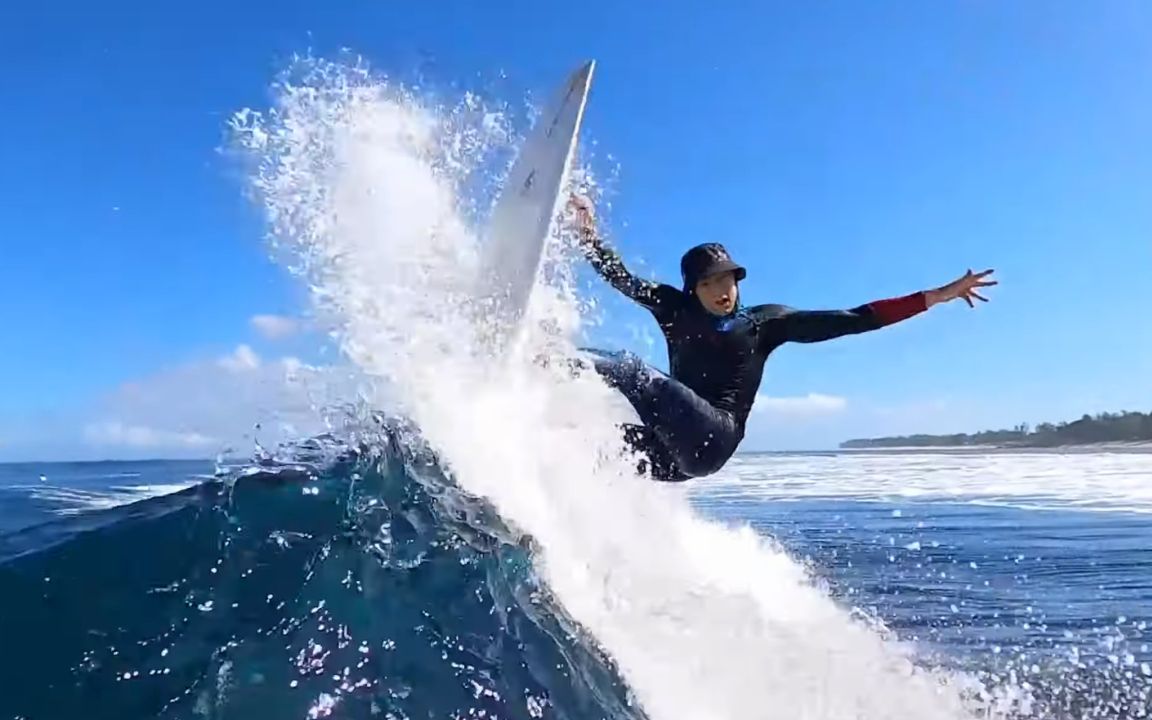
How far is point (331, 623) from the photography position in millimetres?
3912

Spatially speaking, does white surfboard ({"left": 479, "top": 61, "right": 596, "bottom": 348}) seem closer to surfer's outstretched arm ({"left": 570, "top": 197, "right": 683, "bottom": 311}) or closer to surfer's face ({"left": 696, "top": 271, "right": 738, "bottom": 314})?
surfer's outstretched arm ({"left": 570, "top": 197, "right": 683, "bottom": 311})

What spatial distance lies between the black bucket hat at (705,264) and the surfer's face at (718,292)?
0.13 ft

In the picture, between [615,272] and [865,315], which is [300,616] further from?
[865,315]

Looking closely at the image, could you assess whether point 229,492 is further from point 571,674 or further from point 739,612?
point 739,612

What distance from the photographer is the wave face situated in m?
3.48

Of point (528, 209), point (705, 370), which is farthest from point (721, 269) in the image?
point (528, 209)

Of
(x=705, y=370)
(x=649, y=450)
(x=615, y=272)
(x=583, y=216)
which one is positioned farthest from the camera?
(x=583, y=216)

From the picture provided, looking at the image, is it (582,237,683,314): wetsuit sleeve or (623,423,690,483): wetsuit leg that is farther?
(582,237,683,314): wetsuit sleeve

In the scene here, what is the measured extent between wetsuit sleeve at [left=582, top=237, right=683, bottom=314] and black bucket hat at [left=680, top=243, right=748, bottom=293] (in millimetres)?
170

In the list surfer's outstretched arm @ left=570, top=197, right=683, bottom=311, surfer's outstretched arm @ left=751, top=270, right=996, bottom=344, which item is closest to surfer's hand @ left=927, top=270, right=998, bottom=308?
surfer's outstretched arm @ left=751, top=270, right=996, bottom=344

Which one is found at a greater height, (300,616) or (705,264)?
(705,264)

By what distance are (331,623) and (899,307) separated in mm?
3892

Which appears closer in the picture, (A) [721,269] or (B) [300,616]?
(B) [300,616]

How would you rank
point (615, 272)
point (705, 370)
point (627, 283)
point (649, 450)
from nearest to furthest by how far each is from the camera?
1. point (649, 450)
2. point (705, 370)
3. point (627, 283)
4. point (615, 272)
